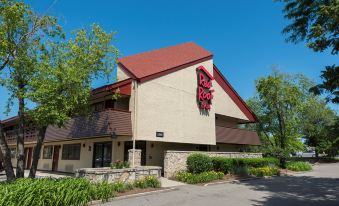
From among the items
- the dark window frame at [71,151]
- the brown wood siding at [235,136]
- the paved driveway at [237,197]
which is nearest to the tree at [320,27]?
the paved driveway at [237,197]

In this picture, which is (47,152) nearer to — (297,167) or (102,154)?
(102,154)

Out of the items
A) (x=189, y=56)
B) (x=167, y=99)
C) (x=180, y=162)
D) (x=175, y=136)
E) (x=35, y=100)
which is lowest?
(x=180, y=162)

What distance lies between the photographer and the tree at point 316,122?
4809 centimetres

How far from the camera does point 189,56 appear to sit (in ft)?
82.3

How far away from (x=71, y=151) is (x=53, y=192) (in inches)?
623

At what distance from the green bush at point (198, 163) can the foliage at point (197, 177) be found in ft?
1.96

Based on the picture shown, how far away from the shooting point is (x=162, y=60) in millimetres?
23656

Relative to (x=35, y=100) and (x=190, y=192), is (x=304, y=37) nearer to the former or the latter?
(x=190, y=192)

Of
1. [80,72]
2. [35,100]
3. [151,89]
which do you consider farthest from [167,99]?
[35,100]

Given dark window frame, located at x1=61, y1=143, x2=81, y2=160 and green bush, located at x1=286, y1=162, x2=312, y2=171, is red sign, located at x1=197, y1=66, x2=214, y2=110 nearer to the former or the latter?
dark window frame, located at x1=61, y1=143, x2=81, y2=160

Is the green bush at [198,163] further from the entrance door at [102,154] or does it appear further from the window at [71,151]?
the window at [71,151]

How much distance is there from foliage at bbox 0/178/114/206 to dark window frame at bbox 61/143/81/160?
13.0 metres

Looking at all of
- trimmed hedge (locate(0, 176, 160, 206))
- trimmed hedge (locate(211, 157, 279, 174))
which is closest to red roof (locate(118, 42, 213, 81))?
trimmed hedge (locate(211, 157, 279, 174))

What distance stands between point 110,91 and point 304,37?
1228 centimetres
